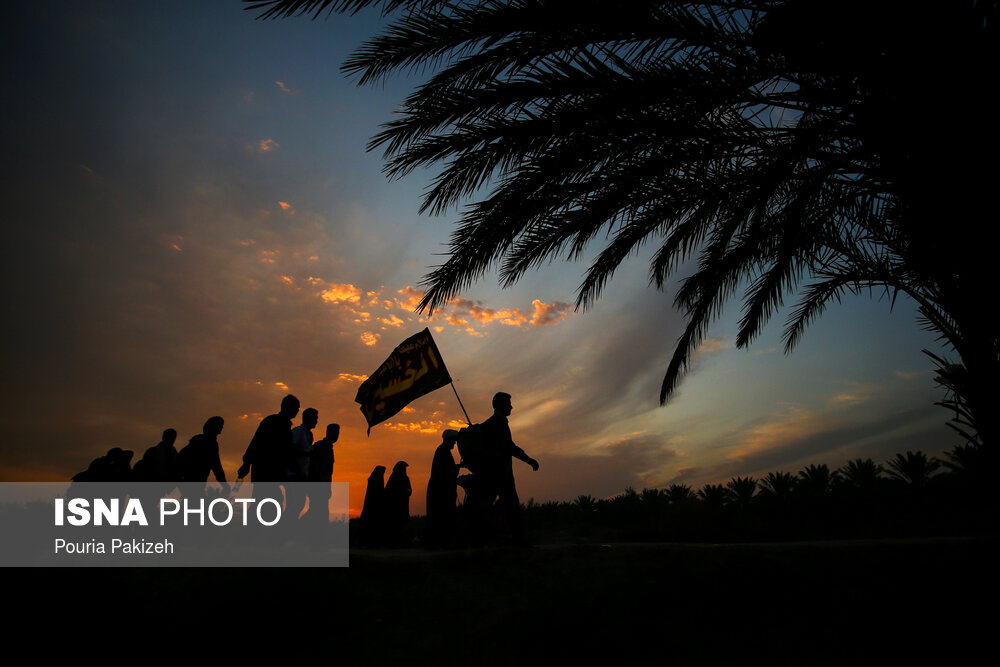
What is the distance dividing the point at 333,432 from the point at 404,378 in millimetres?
1139

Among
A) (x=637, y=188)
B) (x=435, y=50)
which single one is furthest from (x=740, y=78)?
(x=435, y=50)

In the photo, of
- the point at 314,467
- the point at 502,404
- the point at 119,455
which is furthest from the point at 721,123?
the point at 119,455

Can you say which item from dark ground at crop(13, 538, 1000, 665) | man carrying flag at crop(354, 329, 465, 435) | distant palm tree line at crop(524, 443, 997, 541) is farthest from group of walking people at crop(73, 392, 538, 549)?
distant palm tree line at crop(524, 443, 997, 541)

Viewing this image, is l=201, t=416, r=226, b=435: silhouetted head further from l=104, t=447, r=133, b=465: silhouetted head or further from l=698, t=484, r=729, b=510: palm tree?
l=698, t=484, r=729, b=510: palm tree

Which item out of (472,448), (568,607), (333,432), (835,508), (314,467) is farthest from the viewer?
(835,508)

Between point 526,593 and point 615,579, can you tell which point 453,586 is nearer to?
point 526,593

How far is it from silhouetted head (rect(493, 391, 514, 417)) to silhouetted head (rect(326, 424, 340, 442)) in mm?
2543

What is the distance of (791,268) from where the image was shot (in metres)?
7.54

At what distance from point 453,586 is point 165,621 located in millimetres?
2067

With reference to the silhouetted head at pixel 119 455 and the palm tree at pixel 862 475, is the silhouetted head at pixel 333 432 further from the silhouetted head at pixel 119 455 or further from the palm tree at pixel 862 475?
the palm tree at pixel 862 475
